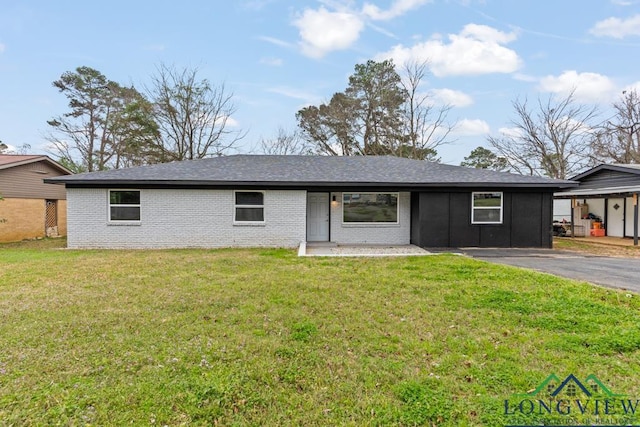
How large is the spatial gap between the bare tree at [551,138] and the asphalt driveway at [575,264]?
65.2 ft

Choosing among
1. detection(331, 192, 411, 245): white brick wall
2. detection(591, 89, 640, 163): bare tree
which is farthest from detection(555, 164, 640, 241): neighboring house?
detection(591, 89, 640, 163): bare tree

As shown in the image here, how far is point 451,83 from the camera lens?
2116 centimetres

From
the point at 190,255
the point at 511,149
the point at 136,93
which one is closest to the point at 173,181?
the point at 190,255

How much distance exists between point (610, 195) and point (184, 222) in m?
18.1

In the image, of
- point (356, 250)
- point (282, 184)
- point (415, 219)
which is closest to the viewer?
point (356, 250)

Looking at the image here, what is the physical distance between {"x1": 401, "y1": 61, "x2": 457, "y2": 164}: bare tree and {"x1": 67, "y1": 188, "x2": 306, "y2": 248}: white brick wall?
17.2 meters

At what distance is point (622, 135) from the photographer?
24.3 meters

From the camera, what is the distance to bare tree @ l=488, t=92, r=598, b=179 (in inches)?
976

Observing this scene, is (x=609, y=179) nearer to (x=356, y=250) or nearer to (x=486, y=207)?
(x=486, y=207)

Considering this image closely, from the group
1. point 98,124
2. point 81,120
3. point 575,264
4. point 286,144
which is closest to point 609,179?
point 575,264

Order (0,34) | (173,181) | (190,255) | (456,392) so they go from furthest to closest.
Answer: (0,34)
(173,181)
(190,255)
(456,392)

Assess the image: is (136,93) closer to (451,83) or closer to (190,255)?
(190,255)

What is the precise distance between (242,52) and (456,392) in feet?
56.5

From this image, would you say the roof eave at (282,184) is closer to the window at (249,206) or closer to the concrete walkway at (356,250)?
the window at (249,206)
